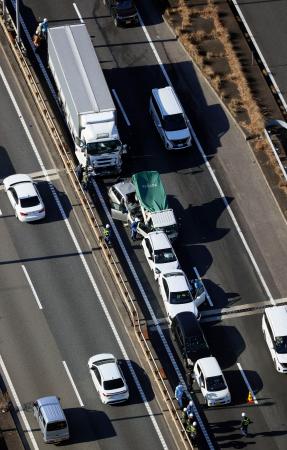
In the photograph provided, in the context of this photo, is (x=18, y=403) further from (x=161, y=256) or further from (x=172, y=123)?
(x=172, y=123)

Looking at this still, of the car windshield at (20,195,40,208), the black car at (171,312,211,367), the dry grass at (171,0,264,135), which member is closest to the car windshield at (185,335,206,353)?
the black car at (171,312,211,367)

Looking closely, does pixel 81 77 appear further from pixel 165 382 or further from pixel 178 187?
pixel 165 382

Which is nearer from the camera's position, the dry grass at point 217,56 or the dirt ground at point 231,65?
the dirt ground at point 231,65

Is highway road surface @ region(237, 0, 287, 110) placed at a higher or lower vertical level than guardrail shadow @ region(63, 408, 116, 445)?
higher

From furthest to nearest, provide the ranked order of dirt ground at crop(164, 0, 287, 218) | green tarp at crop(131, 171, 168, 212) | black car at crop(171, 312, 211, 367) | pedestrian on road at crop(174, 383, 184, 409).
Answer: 1. dirt ground at crop(164, 0, 287, 218)
2. green tarp at crop(131, 171, 168, 212)
3. black car at crop(171, 312, 211, 367)
4. pedestrian on road at crop(174, 383, 184, 409)

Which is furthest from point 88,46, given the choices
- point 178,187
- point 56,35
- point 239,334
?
point 239,334

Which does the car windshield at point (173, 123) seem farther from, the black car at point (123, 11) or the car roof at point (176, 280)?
the car roof at point (176, 280)

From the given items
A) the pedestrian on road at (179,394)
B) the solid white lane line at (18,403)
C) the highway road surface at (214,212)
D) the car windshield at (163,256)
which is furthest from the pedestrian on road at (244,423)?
the solid white lane line at (18,403)

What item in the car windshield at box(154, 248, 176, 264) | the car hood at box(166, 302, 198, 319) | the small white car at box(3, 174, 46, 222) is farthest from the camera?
the small white car at box(3, 174, 46, 222)

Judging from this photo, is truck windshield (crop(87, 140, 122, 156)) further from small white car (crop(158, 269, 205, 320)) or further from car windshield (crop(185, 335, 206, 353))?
car windshield (crop(185, 335, 206, 353))
